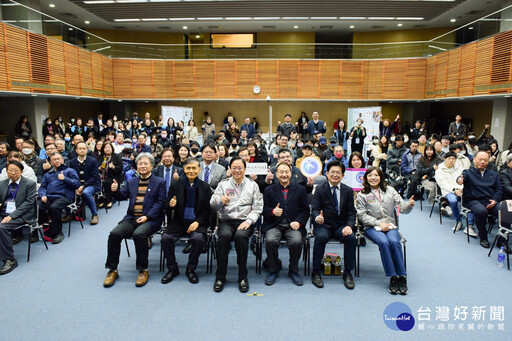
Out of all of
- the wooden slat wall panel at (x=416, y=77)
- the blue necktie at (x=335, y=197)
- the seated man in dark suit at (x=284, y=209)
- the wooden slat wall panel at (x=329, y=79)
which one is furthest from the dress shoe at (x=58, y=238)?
the wooden slat wall panel at (x=416, y=77)

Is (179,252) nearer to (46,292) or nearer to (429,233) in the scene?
(46,292)

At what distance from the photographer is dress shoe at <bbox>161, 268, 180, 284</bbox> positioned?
4.32 m

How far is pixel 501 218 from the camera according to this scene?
16.0ft

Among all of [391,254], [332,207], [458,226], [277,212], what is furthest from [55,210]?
[458,226]

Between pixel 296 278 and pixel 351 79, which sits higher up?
pixel 351 79

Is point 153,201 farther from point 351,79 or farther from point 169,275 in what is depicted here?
point 351,79

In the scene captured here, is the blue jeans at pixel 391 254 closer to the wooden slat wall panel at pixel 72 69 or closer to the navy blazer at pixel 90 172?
the navy blazer at pixel 90 172

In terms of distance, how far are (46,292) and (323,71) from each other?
1481cm

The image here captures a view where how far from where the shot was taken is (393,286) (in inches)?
161

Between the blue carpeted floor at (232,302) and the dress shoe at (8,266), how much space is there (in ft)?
0.27

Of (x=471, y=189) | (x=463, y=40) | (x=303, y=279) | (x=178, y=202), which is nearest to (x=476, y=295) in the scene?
(x=303, y=279)

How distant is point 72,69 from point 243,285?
12.0m

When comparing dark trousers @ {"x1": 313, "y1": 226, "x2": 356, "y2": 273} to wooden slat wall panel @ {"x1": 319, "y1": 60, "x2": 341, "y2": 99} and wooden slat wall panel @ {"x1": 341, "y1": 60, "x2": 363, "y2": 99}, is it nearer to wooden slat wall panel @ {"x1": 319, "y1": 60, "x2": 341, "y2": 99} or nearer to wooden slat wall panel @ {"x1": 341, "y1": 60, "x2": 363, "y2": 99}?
wooden slat wall panel @ {"x1": 319, "y1": 60, "x2": 341, "y2": 99}

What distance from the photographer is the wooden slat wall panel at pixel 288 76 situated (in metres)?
16.1
